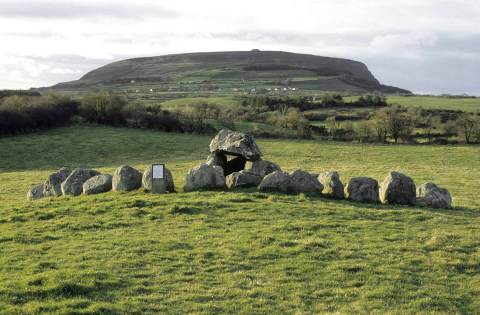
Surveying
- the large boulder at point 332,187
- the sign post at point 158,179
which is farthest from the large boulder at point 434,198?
the sign post at point 158,179

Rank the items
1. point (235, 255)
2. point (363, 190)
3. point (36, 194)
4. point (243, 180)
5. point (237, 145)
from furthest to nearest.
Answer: point (237, 145), point (36, 194), point (243, 180), point (363, 190), point (235, 255)

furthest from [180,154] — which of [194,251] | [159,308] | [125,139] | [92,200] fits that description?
[159,308]

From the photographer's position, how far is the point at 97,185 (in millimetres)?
24922

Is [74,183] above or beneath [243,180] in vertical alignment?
beneath

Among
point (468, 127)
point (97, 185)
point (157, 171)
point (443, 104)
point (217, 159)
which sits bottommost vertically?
point (97, 185)

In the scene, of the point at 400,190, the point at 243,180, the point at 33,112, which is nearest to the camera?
the point at 400,190

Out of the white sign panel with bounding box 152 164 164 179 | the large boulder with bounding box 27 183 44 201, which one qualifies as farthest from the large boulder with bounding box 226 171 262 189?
the large boulder with bounding box 27 183 44 201

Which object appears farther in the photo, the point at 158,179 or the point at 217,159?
the point at 217,159

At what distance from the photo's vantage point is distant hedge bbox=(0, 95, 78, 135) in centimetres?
6278

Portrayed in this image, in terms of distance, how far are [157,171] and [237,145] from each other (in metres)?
5.23

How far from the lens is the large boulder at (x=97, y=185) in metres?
24.9

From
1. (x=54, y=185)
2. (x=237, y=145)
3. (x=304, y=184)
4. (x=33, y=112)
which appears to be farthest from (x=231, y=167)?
(x=33, y=112)

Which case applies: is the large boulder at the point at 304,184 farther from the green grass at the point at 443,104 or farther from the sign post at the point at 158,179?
the green grass at the point at 443,104

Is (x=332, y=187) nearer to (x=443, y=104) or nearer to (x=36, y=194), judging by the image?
(x=36, y=194)
